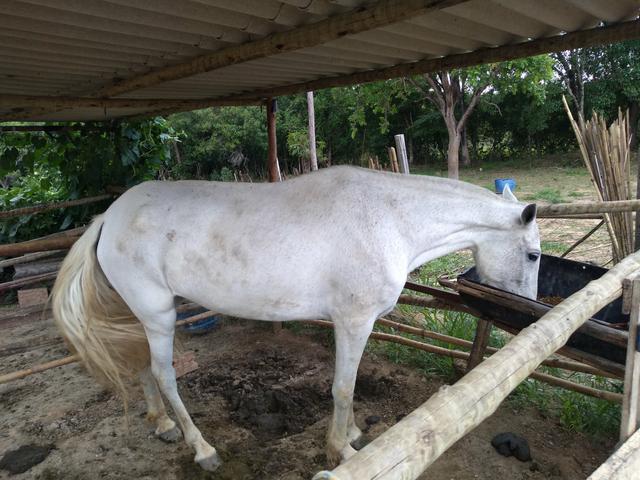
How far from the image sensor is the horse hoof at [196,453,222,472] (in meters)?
2.56

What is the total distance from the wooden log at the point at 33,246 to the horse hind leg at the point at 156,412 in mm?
1027

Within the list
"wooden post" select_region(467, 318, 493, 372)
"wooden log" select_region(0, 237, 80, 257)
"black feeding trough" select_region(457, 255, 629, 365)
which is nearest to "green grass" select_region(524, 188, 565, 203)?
"black feeding trough" select_region(457, 255, 629, 365)

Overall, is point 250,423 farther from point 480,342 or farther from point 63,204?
point 63,204

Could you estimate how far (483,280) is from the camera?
96.7 inches

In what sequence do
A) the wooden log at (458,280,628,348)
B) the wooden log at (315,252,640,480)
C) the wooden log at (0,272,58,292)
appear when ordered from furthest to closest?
the wooden log at (0,272,58,292) → the wooden log at (458,280,628,348) → the wooden log at (315,252,640,480)

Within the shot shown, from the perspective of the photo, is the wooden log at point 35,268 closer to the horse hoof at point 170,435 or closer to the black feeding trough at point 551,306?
the horse hoof at point 170,435

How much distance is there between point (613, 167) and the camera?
332cm

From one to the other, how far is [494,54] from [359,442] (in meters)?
2.80

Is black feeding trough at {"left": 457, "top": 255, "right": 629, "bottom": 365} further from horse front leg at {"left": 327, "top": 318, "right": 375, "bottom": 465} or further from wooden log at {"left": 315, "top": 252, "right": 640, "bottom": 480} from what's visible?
horse front leg at {"left": 327, "top": 318, "right": 375, "bottom": 465}

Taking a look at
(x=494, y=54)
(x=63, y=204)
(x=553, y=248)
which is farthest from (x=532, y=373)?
(x=63, y=204)

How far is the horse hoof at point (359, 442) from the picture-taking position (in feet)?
8.83

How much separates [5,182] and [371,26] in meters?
13.0

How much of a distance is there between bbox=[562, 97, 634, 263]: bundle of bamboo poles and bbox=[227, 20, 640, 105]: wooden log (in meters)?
0.99

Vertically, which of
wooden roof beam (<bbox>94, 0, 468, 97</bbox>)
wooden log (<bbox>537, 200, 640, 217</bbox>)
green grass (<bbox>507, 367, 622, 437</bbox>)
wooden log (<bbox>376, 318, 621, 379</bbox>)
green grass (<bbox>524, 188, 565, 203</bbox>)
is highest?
wooden roof beam (<bbox>94, 0, 468, 97</bbox>)
